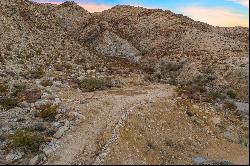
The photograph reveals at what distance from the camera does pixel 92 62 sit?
2324 inches

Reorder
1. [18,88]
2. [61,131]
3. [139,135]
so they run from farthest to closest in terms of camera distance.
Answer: [18,88]
[61,131]
[139,135]

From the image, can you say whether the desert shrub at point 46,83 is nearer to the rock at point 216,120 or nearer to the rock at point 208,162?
the rock at point 216,120

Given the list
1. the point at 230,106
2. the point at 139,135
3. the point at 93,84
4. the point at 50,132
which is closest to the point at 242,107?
the point at 230,106

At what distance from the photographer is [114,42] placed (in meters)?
70.8

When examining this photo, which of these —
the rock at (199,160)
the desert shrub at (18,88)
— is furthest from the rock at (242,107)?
the desert shrub at (18,88)

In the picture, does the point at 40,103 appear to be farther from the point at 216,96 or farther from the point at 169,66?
the point at 169,66

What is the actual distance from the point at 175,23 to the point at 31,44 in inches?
1010

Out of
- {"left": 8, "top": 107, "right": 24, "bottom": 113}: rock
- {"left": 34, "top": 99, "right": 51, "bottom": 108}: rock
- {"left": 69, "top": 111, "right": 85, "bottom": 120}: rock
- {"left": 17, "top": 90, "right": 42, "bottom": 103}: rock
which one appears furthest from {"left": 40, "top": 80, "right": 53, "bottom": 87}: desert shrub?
{"left": 69, "top": 111, "right": 85, "bottom": 120}: rock

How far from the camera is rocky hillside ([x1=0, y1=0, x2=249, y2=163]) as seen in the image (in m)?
34.9

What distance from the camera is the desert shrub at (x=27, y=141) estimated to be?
96.0 feet

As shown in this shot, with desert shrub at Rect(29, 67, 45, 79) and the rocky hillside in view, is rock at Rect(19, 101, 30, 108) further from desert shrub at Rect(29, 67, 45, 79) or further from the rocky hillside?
desert shrub at Rect(29, 67, 45, 79)

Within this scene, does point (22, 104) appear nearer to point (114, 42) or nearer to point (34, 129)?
point (34, 129)

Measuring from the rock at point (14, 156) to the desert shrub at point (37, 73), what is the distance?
19765mm

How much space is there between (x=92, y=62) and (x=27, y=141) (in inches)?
1184
